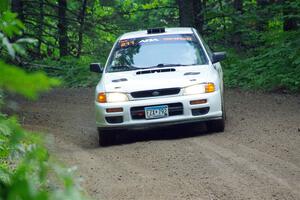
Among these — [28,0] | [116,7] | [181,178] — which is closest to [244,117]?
[181,178]

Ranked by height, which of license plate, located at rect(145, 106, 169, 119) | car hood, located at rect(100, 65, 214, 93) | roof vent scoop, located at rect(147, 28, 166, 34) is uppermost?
roof vent scoop, located at rect(147, 28, 166, 34)

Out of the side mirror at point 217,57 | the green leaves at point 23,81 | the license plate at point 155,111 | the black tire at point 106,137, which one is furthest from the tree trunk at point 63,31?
the green leaves at point 23,81

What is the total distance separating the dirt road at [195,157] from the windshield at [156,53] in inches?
45.3

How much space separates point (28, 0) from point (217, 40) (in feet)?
26.3

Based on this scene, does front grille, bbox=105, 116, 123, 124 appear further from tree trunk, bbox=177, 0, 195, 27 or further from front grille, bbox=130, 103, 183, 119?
tree trunk, bbox=177, 0, 195, 27

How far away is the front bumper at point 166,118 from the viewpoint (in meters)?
9.70

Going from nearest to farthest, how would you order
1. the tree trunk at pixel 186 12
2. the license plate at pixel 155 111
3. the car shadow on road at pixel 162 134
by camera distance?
the license plate at pixel 155 111 → the car shadow on road at pixel 162 134 → the tree trunk at pixel 186 12

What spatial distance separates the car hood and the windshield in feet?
1.02

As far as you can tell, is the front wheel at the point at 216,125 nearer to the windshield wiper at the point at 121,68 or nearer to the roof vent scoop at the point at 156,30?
the windshield wiper at the point at 121,68

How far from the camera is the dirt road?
6574mm

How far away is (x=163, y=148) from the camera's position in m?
9.00

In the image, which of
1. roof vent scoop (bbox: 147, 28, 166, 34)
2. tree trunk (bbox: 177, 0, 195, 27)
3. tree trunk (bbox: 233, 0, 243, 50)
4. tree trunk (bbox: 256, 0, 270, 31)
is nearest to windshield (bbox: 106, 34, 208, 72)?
roof vent scoop (bbox: 147, 28, 166, 34)

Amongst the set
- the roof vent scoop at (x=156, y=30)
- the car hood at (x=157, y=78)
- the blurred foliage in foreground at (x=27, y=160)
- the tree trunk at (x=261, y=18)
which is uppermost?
the blurred foliage in foreground at (x=27, y=160)

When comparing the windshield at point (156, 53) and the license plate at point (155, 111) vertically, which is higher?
the windshield at point (156, 53)
